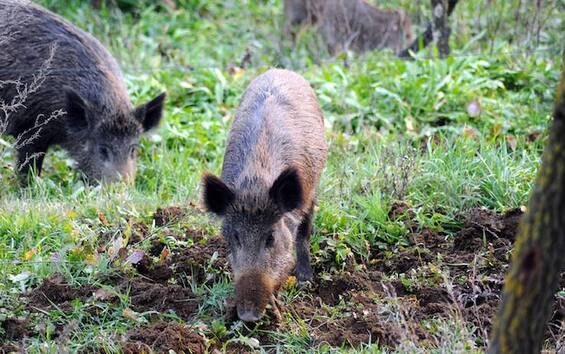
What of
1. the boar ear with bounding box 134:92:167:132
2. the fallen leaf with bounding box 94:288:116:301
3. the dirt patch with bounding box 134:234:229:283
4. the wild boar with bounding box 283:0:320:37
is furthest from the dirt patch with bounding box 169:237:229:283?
the wild boar with bounding box 283:0:320:37

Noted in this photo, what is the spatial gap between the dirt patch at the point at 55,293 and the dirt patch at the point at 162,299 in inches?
9.5

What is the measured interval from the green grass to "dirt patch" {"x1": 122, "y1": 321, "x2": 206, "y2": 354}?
0.12 metres

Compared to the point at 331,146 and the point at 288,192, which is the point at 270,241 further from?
the point at 331,146

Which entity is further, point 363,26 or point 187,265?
point 363,26

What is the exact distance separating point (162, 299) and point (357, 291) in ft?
3.80

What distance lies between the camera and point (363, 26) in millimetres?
12312

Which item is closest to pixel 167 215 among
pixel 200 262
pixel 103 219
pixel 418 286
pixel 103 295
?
pixel 103 219

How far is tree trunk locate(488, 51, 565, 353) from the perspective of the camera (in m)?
2.93

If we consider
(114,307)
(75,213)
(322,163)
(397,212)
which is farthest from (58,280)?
(397,212)

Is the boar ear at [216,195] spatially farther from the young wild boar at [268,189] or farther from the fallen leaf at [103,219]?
the fallen leaf at [103,219]

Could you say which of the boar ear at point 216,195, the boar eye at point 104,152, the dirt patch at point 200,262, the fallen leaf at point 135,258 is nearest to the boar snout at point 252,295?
the boar ear at point 216,195

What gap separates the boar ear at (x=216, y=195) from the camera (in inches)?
198

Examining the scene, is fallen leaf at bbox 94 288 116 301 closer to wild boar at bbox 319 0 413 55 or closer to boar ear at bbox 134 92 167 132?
boar ear at bbox 134 92 167 132

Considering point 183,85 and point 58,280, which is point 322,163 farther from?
point 183,85
